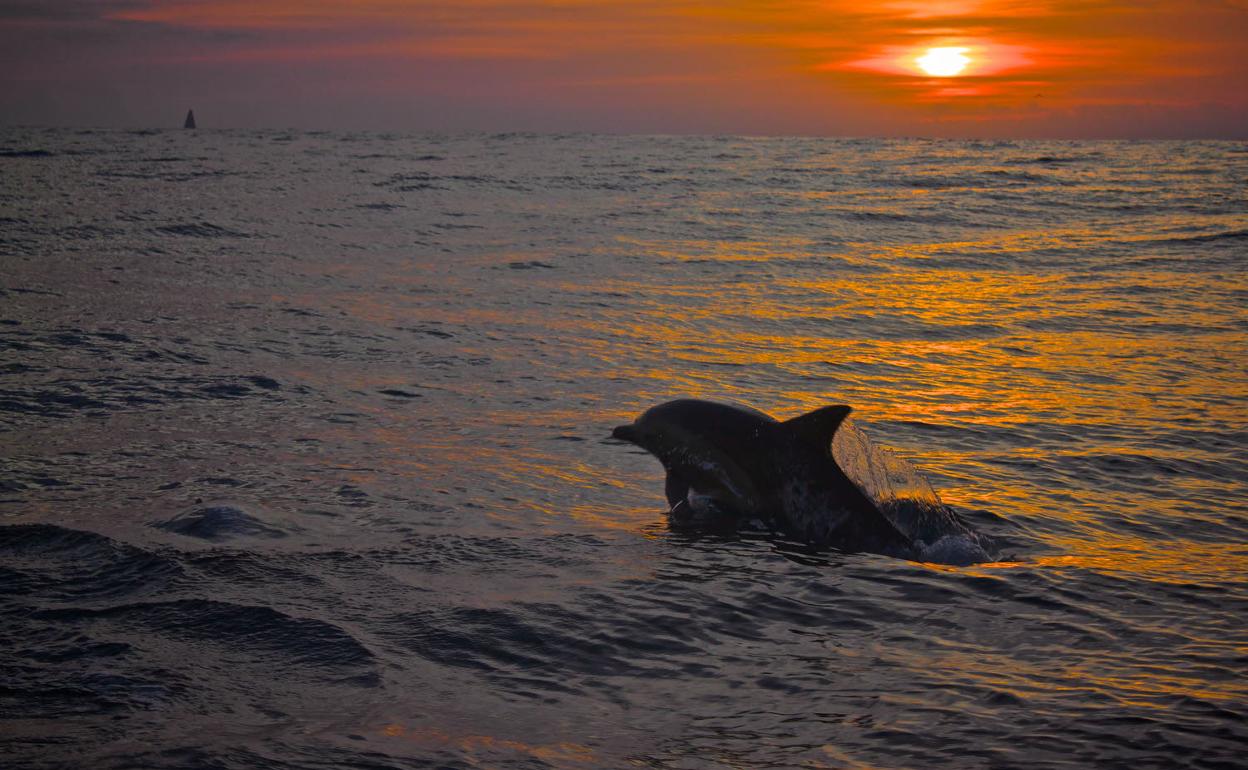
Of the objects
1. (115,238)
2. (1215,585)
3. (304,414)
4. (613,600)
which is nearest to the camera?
(613,600)

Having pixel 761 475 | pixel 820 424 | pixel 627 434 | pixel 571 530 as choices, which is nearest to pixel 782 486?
pixel 761 475

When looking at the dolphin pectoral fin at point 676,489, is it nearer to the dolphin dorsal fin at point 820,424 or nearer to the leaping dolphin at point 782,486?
the leaping dolphin at point 782,486

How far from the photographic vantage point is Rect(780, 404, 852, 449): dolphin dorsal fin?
796cm

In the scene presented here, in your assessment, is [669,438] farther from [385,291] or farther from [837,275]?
[837,275]

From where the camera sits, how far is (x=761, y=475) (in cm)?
841

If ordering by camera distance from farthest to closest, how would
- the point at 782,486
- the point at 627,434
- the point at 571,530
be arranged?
the point at 627,434 → the point at 571,530 → the point at 782,486

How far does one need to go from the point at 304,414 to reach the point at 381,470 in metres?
2.58

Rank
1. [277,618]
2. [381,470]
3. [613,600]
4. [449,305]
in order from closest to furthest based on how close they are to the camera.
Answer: [277,618] < [613,600] < [381,470] < [449,305]

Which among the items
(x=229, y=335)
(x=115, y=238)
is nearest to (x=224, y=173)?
(x=115, y=238)

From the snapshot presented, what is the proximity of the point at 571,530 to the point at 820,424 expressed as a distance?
2120 millimetres

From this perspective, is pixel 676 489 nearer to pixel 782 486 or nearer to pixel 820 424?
pixel 782 486

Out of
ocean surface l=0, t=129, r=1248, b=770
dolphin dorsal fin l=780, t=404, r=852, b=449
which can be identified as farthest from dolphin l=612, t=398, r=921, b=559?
ocean surface l=0, t=129, r=1248, b=770

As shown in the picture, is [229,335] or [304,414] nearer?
[304,414]

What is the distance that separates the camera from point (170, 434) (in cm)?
1116
